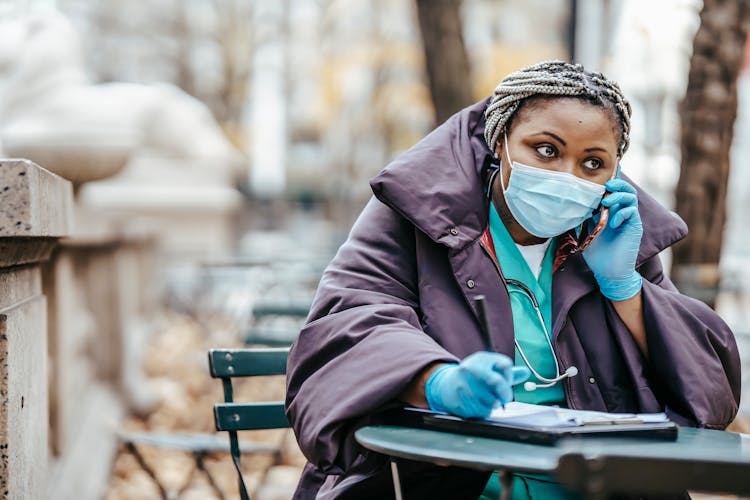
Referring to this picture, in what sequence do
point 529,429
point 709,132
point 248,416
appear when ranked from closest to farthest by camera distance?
point 529,429
point 248,416
point 709,132

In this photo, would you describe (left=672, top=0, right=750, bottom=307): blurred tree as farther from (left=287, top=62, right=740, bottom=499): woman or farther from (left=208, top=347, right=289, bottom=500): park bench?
(left=208, top=347, right=289, bottom=500): park bench

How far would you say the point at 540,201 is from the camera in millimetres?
2555

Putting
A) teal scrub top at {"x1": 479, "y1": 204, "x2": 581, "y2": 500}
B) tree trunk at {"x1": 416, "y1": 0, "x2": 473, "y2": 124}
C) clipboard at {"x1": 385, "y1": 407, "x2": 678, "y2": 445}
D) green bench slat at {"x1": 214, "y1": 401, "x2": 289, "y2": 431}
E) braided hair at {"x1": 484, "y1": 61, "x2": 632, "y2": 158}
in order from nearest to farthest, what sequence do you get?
clipboard at {"x1": 385, "y1": 407, "x2": 678, "y2": 445}
teal scrub top at {"x1": 479, "y1": 204, "x2": 581, "y2": 500}
braided hair at {"x1": 484, "y1": 61, "x2": 632, "y2": 158}
green bench slat at {"x1": 214, "y1": 401, "x2": 289, "y2": 431}
tree trunk at {"x1": 416, "y1": 0, "x2": 473, "y2": 124}

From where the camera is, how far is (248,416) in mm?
2980

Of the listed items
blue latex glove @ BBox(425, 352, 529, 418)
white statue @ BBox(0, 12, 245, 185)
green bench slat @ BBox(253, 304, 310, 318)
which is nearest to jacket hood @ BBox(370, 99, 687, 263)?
blue latex glove @ BBox(425, 352, 529, 418)

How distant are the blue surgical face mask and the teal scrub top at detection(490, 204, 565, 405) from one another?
81 millimetres

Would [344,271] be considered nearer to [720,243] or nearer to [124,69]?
[720,243]

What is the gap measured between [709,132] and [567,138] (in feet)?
9.58

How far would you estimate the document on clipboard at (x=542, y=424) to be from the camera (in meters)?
1.97

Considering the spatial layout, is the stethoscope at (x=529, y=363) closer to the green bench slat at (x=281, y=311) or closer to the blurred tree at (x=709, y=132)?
the blurred tree at (x=709, y=132)

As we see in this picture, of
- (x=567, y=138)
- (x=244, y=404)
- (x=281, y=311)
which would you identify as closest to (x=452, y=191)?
(x=567, y=138)

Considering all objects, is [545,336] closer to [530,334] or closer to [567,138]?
[530,334]

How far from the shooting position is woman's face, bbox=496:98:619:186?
253cm

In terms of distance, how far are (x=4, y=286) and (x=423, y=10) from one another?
19.2 feet
